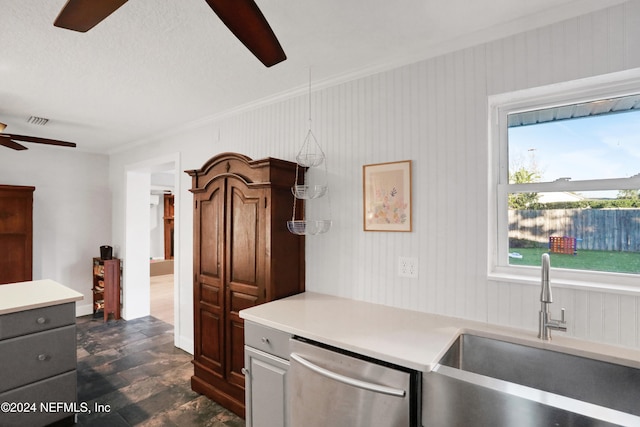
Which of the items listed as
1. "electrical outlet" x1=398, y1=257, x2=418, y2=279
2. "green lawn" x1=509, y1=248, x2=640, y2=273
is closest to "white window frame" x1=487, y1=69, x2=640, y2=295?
"green lawn" x1=509, y1=248, x2=640, y2=273

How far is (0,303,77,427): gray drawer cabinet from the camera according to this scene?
1.95 m

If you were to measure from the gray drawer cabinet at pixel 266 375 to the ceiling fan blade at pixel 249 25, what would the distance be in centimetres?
137

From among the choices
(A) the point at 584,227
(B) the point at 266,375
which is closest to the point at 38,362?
(B) the point at 266,375

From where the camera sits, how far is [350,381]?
1.40m

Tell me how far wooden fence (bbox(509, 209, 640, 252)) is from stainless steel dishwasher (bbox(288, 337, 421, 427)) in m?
1.10

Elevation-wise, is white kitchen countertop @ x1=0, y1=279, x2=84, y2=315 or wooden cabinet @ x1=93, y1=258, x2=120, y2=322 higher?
white kitchen countertop @ x1=0, y1=279, x2=84, y2=315

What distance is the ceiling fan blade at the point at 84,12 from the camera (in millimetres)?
922

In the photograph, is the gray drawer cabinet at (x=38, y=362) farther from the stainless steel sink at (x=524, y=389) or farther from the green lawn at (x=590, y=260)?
the green lawn at (x=590, y=260)

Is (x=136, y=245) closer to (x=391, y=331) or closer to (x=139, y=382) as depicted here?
(x=139, y=382)

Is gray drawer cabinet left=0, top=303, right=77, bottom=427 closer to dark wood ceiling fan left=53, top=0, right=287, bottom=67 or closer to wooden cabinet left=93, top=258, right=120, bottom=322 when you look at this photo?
dark wood ceiling fan left=53, top=0, right=287, bottom=67

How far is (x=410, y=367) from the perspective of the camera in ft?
4.14

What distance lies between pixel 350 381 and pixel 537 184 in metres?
1.45

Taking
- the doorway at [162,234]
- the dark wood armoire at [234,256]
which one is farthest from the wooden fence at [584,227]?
the doorway at [162,234]

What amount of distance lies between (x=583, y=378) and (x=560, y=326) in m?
0.22
